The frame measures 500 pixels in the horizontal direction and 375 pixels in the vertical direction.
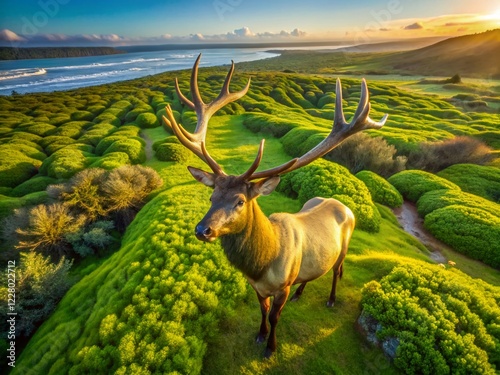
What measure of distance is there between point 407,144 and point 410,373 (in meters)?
18.8

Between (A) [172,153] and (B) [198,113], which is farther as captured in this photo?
(A) [172,153]

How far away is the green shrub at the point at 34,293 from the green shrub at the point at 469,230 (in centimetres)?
1390

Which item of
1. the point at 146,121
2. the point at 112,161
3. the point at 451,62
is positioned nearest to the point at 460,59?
the point at 451,62

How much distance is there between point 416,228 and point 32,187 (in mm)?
19694

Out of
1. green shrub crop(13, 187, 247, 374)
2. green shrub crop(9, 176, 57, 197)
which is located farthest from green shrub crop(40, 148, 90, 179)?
green shrub crop(13, 187, 247, 374)

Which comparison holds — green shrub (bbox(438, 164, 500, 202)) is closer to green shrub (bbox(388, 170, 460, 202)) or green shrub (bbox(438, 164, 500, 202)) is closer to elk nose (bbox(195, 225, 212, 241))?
green shrub (bbox(388, 170, 460, 202))

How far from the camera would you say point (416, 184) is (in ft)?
48.7

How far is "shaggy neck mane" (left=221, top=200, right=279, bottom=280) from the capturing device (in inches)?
162

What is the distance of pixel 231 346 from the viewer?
560 cm

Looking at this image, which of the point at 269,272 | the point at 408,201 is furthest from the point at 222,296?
the point at 408,201

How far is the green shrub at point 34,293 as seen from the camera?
24.1 ft

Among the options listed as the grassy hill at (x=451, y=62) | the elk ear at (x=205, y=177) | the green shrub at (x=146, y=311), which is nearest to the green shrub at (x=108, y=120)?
the green shrub at (x=146, y=311)

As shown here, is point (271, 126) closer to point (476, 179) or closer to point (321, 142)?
point (476, 179)

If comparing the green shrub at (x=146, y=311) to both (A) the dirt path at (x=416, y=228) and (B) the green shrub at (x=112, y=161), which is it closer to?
(B) the green shrub at (x=112, y=161)
